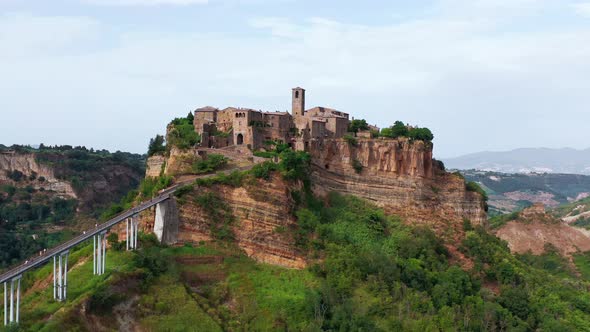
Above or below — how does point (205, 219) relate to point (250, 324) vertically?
above

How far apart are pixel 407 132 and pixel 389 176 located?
557cm

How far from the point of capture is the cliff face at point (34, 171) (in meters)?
92.0

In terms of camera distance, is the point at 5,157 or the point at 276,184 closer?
the point at 276,184

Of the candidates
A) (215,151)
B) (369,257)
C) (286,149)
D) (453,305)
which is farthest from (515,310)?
(215,151)

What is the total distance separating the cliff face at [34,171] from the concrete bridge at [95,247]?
50605mm

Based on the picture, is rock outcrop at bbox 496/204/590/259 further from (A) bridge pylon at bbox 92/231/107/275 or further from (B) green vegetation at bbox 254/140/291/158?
(A) bridge pylon at bbox 92/231/107/275

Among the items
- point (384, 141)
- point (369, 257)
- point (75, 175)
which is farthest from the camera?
point (75, 175)

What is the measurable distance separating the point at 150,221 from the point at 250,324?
9.47 m

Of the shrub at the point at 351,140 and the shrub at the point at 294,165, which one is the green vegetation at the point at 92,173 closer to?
the shrub at the point at 351,140

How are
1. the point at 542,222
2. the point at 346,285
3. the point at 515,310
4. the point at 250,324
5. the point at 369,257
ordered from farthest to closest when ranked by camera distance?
1. the point at 542,222
2. the point at 515,310
3. the point at 369,257
4. the point at 346,285
5. the point at 250,324

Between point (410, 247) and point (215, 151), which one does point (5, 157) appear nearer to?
point (215, 151)

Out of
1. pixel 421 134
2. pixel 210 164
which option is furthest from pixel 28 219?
pixel 421 134

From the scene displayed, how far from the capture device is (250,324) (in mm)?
39500

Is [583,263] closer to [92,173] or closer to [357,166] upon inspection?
[357,166]
